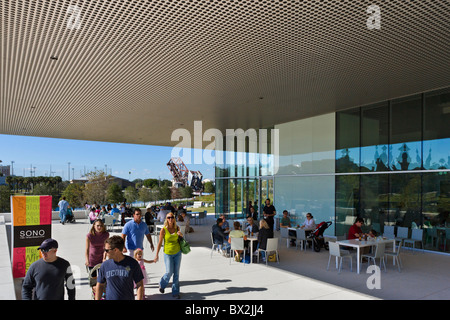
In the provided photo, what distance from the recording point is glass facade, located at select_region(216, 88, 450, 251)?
10.2m

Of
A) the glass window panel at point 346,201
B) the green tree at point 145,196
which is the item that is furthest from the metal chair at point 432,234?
the green tree at point 145,196

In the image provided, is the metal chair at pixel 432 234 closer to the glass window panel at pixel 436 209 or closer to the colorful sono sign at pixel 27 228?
the glass window panel at pixel 436 209

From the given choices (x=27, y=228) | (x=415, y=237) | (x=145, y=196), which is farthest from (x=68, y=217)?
(x=145, y=196)

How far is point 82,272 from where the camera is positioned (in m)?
7.59

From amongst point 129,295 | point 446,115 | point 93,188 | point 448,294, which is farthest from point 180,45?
point 93,188

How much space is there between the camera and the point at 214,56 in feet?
23.3

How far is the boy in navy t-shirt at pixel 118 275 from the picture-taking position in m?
3.30

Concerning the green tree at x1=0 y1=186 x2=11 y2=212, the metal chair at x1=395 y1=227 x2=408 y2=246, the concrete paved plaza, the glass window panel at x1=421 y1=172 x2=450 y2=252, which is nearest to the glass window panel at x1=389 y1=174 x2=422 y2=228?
the glass window panel at x1=421 y1=172 x2=450 y2=252

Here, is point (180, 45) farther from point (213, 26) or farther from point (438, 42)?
point (438, 42)

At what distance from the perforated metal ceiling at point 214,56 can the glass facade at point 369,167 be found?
979 millimetres

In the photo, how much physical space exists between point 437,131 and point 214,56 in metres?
7.52

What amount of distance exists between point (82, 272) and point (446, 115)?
10845 millimetres

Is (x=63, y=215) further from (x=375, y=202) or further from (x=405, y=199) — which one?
(x=405, y=199)

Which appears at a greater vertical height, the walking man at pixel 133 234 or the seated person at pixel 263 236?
the walking man at pixel 133 234
